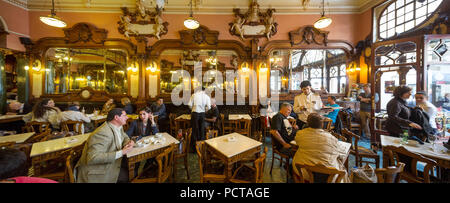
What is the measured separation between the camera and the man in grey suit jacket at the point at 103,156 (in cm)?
180

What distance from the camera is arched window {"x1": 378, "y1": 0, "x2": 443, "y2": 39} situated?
4191mm

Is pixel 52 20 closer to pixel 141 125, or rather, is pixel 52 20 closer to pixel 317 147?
pixel 141 125

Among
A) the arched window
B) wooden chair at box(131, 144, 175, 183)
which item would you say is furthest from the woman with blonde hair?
the arched window

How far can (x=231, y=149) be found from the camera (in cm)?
222

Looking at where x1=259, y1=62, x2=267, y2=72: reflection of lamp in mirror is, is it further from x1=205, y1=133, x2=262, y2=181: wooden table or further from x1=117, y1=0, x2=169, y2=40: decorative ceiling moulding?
x1=117, y1=0, x2=169, y2=40: decorative ceiling moulding

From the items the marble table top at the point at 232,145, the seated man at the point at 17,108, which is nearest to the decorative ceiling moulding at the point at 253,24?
the marble table top at the point at 232,145

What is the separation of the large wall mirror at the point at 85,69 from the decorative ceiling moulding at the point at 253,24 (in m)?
5.09

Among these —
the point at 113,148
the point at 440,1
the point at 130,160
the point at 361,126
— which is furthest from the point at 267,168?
the point at 440,1

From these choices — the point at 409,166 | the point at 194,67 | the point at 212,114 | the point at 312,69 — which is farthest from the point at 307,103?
the point at 312,69

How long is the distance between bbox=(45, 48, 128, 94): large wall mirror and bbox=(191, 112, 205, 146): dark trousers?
13.6ft

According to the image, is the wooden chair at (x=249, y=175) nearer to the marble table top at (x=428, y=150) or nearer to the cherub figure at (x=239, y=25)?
the marble table top at (x=428, y=150)

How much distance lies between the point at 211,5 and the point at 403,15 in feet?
22.4

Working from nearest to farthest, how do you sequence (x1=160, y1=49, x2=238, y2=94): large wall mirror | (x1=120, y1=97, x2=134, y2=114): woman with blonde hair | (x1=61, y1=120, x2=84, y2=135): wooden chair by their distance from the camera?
(x1=61, y1=120, x2=84, y2=135): wooden chair → (x1=120, y1=97, x2=134, y2=114): woman with blonde hair → (x1=160, y1=49, x2=238, y2=94): large wall mirror

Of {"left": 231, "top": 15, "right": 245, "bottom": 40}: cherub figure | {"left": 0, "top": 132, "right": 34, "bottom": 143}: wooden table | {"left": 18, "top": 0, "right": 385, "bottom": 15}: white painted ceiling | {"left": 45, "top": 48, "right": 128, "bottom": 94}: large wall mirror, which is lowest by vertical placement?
{"left": 0, "top": 132, "right": 34, "bottom": 143}: wooden table
